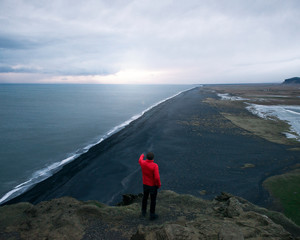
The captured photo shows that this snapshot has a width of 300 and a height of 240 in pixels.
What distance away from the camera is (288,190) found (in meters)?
13.1

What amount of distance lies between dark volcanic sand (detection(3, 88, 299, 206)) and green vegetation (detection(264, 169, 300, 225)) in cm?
77

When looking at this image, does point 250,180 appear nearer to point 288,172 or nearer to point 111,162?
point 288,172

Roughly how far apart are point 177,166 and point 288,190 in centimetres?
858

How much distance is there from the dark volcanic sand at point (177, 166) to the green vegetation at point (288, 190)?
2.52 ft

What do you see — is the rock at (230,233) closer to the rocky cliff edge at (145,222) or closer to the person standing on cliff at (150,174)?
the rocky cliff edge at (145,222)

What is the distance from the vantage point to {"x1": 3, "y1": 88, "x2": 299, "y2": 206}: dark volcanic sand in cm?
1394

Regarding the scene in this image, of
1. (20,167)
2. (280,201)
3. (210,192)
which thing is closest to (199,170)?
(210,192)

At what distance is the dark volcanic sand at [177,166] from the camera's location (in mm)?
13938

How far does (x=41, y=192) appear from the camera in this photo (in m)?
14.2

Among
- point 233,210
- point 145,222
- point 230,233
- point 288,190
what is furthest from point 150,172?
point 288,190

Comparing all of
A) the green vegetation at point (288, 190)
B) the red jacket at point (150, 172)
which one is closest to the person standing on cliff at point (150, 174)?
the red jacket at point (150, 172)

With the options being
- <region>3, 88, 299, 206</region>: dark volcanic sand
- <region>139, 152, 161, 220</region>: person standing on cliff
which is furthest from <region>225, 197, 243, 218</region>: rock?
<region>3, 88, 299, 206</region>: dark volcanic sand

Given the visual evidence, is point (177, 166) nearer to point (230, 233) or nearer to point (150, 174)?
point (150, 174)

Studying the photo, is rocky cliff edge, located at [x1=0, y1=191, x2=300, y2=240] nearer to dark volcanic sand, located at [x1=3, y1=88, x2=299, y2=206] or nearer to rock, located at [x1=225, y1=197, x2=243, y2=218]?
rock, located at [x1=225, y1=197, x2=243, y2=218]
